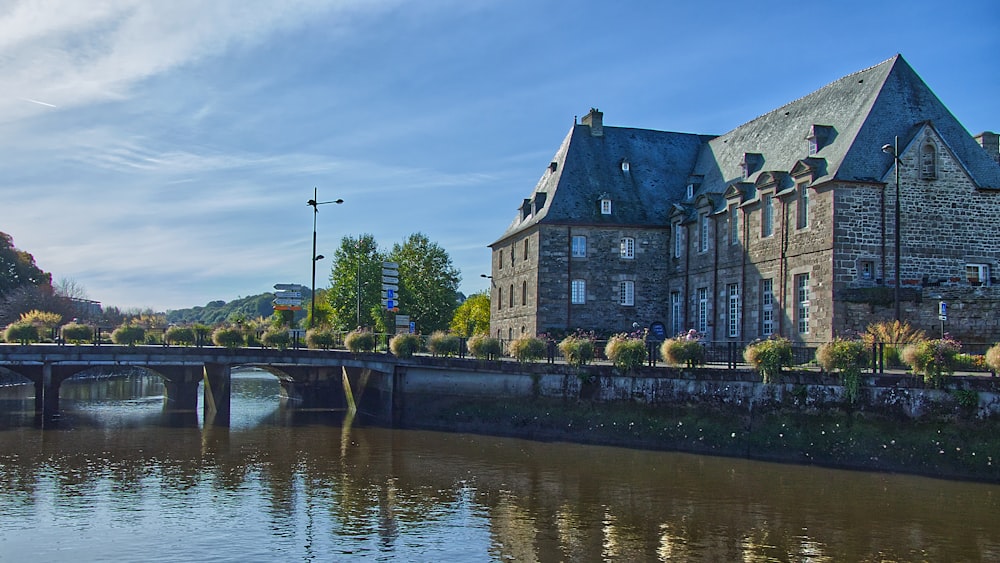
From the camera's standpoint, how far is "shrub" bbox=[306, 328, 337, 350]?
40.0m

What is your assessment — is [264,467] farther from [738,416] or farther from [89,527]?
[738,416]

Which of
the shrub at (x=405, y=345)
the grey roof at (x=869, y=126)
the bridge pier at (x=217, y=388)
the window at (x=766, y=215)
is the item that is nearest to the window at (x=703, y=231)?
the grey roof at (x=869, y=126)

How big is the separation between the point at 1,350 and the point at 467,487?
77.4 feet

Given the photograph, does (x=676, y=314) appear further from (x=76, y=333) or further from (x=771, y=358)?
(x=76, y=333)

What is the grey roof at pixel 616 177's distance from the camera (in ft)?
152

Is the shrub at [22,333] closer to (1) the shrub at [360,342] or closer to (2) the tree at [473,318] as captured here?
(1) the shrub at [360,342]

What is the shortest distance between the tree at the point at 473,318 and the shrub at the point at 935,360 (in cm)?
5137

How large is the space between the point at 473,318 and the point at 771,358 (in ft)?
180

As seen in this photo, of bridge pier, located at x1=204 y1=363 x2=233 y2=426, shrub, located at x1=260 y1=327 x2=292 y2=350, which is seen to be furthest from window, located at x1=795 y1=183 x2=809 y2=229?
bridge pier, located at x1=204 y1=363 x2=233 y2=426

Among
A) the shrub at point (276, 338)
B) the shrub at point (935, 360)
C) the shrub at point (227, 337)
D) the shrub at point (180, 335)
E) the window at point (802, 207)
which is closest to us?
the shrub at point (935, 360)

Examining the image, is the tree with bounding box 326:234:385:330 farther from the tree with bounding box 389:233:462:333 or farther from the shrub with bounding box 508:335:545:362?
the shrub with bounding box 508:335:545:362

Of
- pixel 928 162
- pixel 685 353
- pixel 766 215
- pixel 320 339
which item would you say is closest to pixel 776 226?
pixel 766 215

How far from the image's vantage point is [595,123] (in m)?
49.1

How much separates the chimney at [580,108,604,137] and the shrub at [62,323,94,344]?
26147mm
